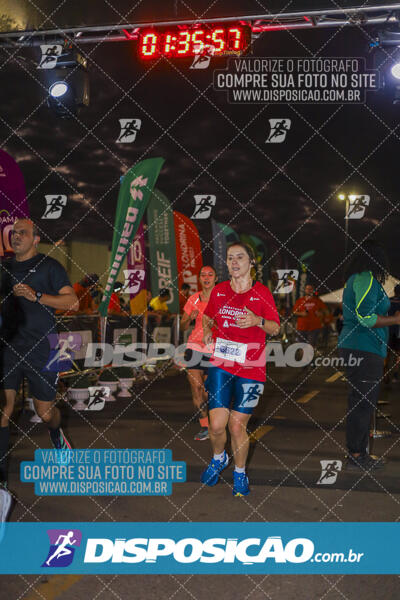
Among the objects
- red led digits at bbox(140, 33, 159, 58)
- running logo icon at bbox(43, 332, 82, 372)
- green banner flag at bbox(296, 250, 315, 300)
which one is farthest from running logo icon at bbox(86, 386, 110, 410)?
green banner flag at bbox(296, 250, 315, 300)

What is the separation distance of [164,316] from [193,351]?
25.1ft

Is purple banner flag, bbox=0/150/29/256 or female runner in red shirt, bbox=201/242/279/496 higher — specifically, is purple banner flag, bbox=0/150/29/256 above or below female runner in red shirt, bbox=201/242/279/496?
above

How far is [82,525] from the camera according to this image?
4.34 meters

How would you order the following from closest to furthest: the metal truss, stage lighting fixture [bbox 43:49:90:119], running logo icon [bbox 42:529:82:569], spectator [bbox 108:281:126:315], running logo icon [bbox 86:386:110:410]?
running logo icon [bbox 42:529:82:569]
the metal truss
running logo icon [bbox 86:386:110:410]
stage lighting fixture [bbox 43:49:90:119]
spectator [bbox 108:281:126:315]

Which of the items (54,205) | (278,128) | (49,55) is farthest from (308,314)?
(49,55)

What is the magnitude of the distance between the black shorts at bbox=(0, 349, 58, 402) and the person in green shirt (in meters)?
2.63

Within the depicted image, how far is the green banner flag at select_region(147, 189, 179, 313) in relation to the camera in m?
16.0

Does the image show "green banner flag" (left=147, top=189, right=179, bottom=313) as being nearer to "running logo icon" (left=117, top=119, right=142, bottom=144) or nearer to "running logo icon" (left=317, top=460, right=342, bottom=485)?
"running logo icon" (left=117, top=119, right=142, bottom=144)

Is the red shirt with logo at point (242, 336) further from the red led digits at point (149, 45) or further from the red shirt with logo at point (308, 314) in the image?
the red shirt with logo at point (308, 314)

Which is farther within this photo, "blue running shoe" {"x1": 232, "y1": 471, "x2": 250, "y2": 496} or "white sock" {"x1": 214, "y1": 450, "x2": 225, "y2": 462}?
"white sock" {"x1": 214, "y1": 450, "x2": 225, "y2": 462}

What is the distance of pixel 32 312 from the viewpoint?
5191mm

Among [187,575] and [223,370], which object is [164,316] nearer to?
[223,370]

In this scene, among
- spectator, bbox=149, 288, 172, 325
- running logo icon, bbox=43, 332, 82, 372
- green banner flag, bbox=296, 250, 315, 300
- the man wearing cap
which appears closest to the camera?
the man wearing cap

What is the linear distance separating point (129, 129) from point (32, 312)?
588 cm
